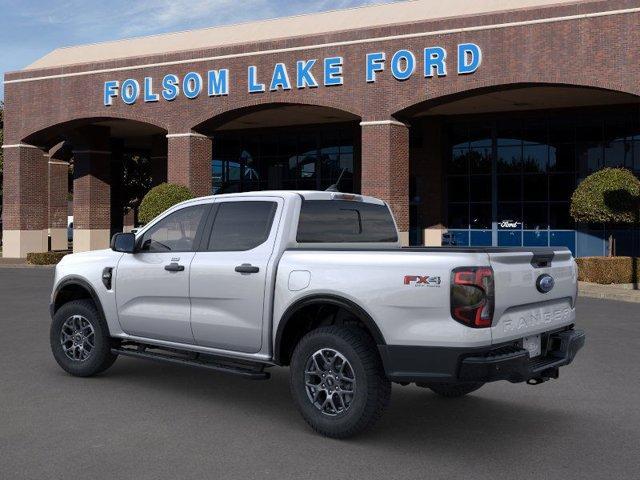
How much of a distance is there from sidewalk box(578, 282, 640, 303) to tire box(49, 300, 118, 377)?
13.5 metres

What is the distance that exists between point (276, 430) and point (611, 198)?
18998 mm

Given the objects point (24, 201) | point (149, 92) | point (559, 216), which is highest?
point (149, 92)

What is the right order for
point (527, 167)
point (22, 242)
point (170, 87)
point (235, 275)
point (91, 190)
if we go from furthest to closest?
point (91, 190), point (22, 242), point (527, 167), point (170, 87), point (235, 275)

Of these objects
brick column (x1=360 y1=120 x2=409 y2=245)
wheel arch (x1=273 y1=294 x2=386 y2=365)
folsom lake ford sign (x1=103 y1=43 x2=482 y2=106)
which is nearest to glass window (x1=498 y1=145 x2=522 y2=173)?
brick column (x1=360 y1=120 x2=409 y2=245)

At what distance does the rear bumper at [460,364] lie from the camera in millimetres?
5234

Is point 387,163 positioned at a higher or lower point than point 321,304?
higher

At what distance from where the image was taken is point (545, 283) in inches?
228

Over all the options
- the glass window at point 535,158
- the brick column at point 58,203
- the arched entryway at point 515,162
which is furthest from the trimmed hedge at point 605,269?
the brick column at point 58,203

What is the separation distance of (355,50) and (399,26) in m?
1.86

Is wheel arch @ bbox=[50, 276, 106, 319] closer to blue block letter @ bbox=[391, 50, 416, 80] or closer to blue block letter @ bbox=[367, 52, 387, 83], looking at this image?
blue block letter @ bbox=[391, 50, 416, 80]

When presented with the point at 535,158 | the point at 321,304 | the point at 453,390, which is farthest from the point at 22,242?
the point at 321,304

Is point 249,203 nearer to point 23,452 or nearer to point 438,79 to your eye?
point 23,452

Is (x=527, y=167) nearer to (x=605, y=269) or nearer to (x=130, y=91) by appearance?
(x=605, y=269)

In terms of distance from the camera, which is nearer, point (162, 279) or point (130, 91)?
point (162, 279)
